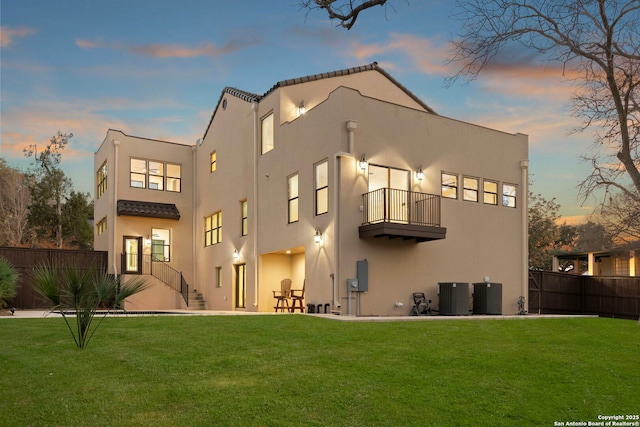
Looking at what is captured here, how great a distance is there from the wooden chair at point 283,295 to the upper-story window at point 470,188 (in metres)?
6.91

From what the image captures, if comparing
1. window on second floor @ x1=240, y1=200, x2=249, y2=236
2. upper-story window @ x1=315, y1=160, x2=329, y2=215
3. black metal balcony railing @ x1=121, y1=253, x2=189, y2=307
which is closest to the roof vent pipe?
upper-story window @ x1=315, y1=160, x2=329, y2=215

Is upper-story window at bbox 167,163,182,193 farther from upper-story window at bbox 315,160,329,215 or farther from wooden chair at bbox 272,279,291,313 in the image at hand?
upper-story window at bbox 315,160,329,215

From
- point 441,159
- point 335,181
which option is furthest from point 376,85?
point 335,181

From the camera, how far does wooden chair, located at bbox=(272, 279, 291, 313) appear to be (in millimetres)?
20153

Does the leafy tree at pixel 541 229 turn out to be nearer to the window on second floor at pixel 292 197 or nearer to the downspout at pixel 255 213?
the downspout at pixel 255 213

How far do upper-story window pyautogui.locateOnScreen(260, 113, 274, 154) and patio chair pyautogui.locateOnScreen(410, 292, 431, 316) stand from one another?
7.47 m

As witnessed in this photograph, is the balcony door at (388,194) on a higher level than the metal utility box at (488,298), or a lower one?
higher

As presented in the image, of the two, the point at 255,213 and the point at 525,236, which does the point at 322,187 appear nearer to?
the point at 255,213

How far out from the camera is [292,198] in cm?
1894

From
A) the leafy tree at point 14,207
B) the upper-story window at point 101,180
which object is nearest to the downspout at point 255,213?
the upper-story window at point 101,180

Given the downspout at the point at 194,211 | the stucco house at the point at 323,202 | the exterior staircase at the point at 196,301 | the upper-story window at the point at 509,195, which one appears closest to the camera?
the stucco house at the point at 323,202

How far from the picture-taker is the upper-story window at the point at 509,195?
67.9ft

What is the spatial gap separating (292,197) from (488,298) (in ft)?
23.2

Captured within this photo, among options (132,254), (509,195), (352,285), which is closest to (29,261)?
(132,254)
